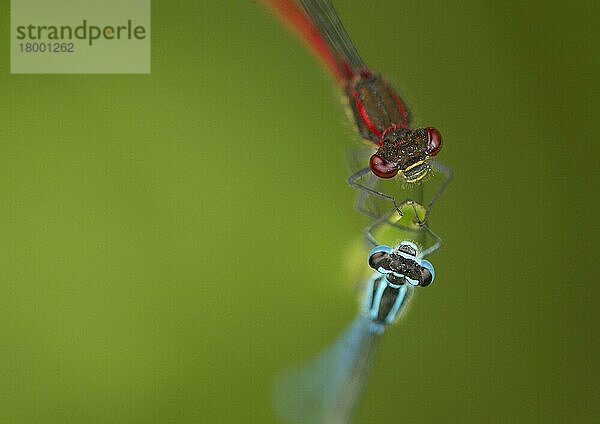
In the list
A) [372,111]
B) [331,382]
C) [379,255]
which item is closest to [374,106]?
[372,111]

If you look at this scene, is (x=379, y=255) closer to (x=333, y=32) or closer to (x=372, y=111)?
(x=372, y=111)

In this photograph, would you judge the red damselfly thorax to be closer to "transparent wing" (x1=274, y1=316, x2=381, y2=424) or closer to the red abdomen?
the red abdomen

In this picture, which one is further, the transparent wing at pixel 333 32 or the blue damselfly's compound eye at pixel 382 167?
the transparent wing at pixel 333 32

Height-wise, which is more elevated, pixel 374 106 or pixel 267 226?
pixel 374 106

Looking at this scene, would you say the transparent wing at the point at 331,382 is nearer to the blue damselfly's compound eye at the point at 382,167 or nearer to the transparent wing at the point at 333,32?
the blue damselfly's compound eye at the point at 382,167

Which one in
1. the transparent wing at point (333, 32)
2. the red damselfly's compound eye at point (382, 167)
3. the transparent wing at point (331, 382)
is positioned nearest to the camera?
the red damselfly's compound eye at point (382, 167)

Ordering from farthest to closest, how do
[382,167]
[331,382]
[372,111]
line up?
[331,382] < [372,111] < [382,167]

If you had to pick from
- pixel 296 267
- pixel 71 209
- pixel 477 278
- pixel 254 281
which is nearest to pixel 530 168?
pixel 477 278

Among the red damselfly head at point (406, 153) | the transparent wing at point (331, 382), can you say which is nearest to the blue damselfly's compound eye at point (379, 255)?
the red damselfly head at point (406, 153)
